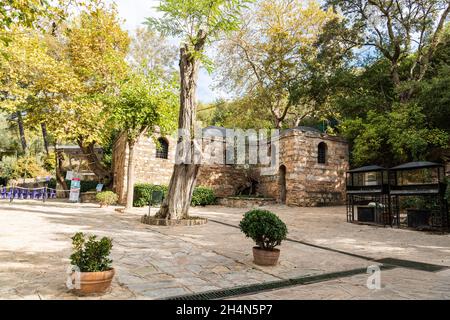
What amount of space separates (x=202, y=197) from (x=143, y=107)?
766cm

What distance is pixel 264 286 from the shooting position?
13.2 feet

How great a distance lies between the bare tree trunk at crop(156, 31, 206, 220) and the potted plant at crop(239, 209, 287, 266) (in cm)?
509

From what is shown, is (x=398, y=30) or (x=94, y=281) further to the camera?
(x=398, y=30)

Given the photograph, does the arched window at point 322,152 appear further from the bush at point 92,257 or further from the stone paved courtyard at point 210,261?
the bush at point 92,257

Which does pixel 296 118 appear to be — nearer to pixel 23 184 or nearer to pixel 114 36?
pixel 114 36

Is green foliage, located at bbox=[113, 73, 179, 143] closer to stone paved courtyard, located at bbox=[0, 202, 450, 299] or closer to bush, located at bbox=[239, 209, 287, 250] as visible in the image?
stone paved courtyard, located at bbox=[0, 202, 450, 299]

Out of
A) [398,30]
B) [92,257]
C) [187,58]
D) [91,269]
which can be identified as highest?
[398,30]

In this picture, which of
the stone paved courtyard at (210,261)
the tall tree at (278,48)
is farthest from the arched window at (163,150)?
the stone paved courtyard at (210,261)

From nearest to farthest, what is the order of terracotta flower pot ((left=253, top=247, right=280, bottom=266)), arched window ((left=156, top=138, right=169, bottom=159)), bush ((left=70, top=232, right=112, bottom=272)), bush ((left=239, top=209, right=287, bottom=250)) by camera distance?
bush ((left=70, top=232, right=112, bottom=272)) → bush ((left=239, top=209, right=287, bottom=250)) → terracotta flower pot ((left=253, top=247, right=280, bottom=266)) → arched window ((left=156, top=138, right=169, bottom=159))

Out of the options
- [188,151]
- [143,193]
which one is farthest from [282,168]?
[188,151]

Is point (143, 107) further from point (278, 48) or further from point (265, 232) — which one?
point (278, 48)

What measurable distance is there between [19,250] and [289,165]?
14.2 meters

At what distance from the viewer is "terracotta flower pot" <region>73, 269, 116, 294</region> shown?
3.28m

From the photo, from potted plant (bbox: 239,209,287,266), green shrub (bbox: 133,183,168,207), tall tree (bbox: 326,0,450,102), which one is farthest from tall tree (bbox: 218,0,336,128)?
potted plant (bbox: 239,209,287,266)
